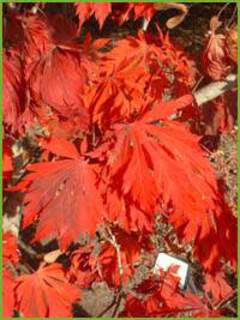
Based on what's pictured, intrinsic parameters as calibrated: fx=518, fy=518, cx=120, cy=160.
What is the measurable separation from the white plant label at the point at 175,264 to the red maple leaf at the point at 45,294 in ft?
0.78

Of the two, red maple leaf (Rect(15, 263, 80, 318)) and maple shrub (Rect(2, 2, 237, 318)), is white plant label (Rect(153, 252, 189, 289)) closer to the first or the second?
maple shrub (Rect(2, 2, 237, 318))

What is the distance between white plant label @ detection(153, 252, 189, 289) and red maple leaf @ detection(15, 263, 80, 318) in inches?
9.4

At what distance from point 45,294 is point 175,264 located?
0.35 m

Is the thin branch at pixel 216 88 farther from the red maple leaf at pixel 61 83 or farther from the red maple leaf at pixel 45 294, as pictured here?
the red maple leaf at pixel 45 294

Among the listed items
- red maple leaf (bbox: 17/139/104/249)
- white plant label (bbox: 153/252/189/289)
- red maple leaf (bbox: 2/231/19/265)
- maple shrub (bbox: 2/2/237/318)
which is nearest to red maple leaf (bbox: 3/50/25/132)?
maple shrub (bbox: 2/2/237/318)

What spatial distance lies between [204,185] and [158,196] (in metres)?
0.09

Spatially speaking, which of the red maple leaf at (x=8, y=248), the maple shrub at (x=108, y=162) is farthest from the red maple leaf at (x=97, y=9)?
the red maple leaf at (x=8, y=248)

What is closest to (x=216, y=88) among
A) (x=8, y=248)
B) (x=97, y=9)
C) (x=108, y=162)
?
(x=97, y=9)

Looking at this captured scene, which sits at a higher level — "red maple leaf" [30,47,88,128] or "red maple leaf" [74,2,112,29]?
"red maple leaf" [74,2,112,29]

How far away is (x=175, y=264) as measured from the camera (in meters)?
1.38

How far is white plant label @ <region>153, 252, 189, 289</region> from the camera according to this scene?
136 centimetres

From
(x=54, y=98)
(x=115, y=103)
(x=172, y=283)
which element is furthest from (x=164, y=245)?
(x=54, y=98)

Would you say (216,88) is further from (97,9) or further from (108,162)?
(108,162)

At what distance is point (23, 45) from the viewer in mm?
1177
